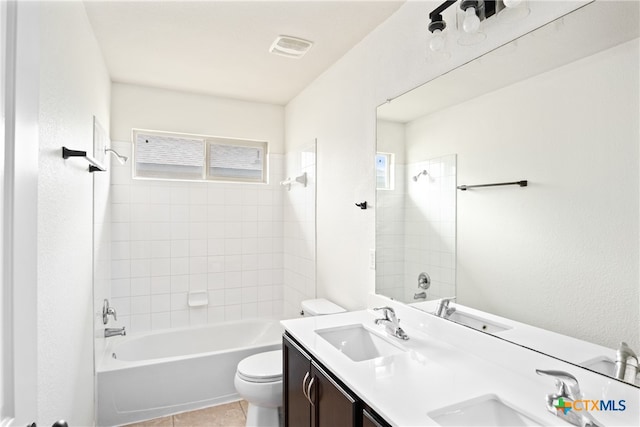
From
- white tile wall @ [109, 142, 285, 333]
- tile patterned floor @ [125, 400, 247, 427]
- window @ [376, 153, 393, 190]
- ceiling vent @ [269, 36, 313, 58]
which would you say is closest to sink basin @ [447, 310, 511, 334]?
window @ [376, 153, 393, 190]

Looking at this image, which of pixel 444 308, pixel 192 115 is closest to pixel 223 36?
pixel 192 115

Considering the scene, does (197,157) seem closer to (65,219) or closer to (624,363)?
(65,219)

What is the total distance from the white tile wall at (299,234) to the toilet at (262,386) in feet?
2.33

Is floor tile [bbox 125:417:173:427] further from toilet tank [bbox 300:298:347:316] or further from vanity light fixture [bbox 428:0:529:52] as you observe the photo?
vanity light fixture [bbox 428:0:529:52]

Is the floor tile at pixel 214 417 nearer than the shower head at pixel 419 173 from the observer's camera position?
No

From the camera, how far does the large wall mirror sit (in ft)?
3.46

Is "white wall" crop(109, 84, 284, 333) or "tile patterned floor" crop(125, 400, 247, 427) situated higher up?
Result: "white wall" crop(109, 84, 284, 333)

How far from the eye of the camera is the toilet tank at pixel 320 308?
2.49m

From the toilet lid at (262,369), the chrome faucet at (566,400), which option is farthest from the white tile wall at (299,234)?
the chrome faucet at (566,400)

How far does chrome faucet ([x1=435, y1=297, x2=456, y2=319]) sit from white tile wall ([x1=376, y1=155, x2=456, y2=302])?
0.03m

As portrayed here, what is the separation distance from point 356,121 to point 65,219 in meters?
1.70

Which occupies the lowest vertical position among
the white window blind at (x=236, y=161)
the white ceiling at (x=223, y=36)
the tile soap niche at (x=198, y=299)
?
the tile soap niche at (x=198, y=299)

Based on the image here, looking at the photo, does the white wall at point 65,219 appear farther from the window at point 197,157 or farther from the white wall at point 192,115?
the window at point 197,157

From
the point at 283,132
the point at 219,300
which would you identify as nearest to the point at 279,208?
the point at 283,132
